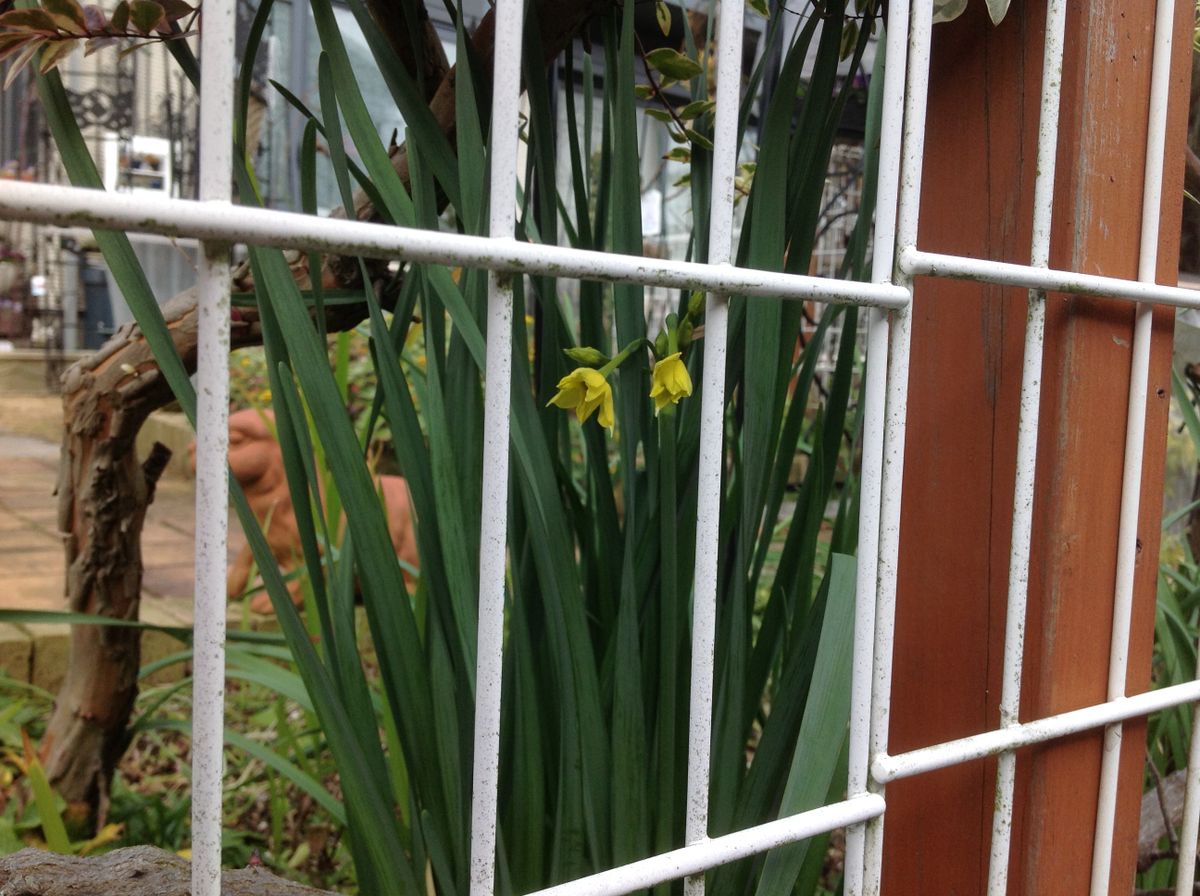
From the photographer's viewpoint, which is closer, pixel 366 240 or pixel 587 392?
pixel 366 240

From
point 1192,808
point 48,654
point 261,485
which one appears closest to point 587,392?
point 1192,808

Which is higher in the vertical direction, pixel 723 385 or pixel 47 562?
pixel 723 385

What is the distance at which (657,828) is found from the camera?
83cm

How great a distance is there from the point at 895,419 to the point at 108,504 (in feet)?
3.56

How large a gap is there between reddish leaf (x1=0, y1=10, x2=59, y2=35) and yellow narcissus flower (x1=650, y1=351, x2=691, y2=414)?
1.42ft

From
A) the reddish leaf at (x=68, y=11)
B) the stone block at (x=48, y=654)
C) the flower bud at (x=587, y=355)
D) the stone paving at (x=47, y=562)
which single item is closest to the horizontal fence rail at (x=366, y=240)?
the flower bud at (x=587, y=355)

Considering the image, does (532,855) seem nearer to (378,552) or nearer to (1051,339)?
(378,552)

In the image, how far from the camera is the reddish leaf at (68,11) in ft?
1.99

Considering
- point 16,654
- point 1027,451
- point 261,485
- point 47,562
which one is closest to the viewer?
point 1027,451

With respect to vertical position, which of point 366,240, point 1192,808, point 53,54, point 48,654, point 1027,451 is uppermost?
point 53,54

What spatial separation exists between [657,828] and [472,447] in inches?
13.9

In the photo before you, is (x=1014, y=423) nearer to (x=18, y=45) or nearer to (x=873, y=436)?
(x=873, y=436)

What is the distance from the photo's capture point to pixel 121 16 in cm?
63

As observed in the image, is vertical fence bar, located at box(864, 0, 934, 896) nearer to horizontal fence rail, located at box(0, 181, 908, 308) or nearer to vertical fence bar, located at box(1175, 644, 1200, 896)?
horizontal fence rail, located at box(0, 181, 908, 308)
